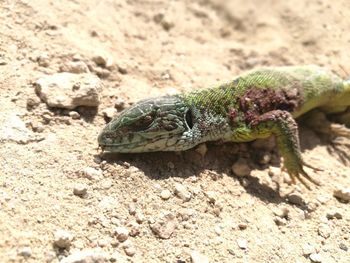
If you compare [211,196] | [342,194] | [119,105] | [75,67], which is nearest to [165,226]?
[211,196]

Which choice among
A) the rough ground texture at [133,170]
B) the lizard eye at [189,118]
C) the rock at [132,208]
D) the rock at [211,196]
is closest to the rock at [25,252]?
the rough ground texture at [133,170]

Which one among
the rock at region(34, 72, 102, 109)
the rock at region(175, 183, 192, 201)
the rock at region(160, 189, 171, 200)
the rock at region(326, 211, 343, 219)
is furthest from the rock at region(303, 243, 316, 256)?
the rock at region(34, 72, 102, 109)

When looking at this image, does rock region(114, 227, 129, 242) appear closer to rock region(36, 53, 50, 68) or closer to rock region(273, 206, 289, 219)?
rock region(273, 206, 289, 219)

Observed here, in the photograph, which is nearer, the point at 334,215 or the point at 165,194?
the point at 165,194

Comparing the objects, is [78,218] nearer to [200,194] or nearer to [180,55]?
[200,194]

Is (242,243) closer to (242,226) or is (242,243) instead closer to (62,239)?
(242,226)

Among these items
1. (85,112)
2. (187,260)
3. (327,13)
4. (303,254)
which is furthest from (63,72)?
(327,13)
